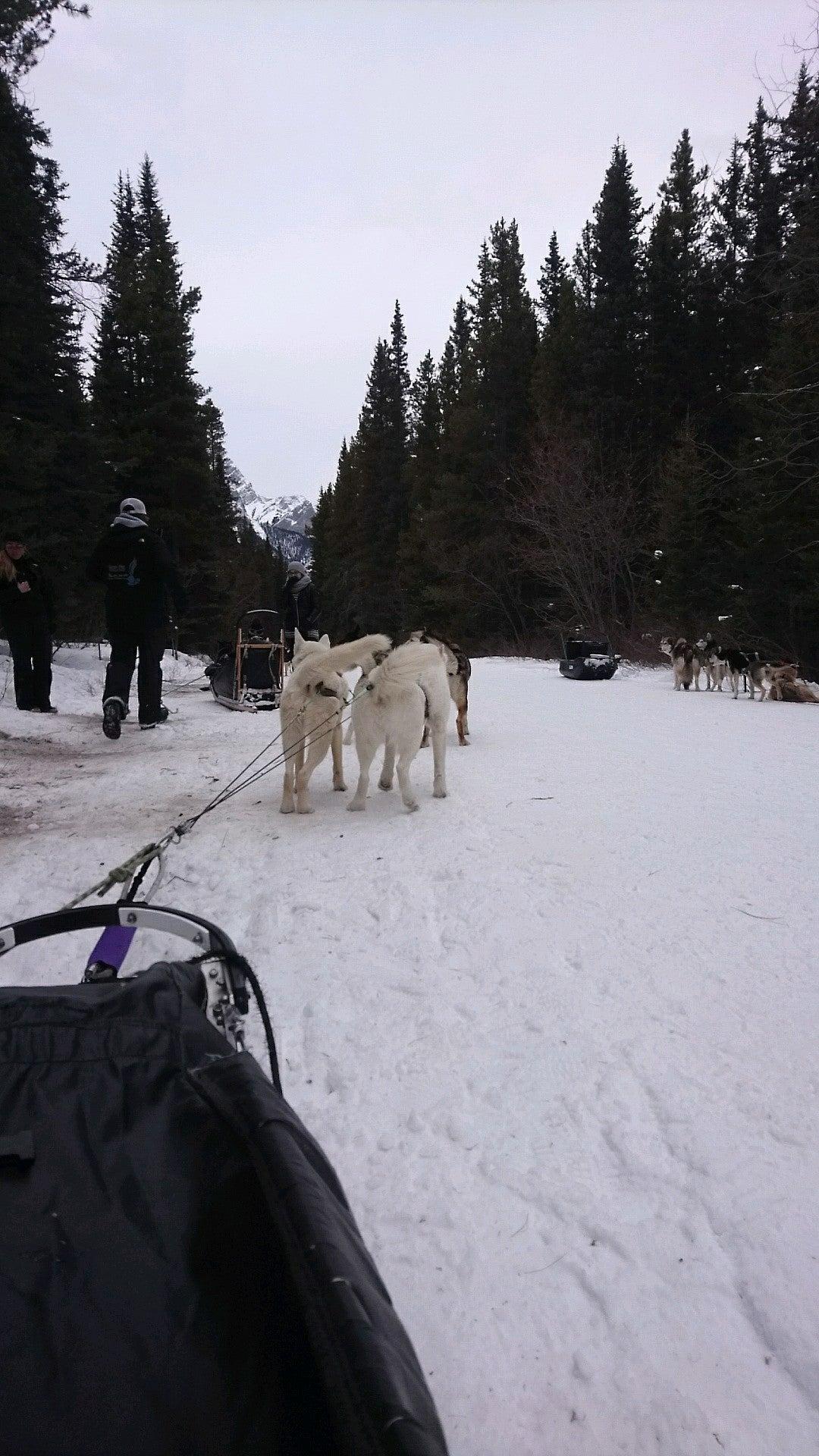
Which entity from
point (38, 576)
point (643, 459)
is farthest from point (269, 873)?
point (643, 459)

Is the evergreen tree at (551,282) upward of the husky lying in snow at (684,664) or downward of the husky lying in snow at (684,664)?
upward

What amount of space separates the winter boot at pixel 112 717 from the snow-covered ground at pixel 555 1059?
70.6 inches

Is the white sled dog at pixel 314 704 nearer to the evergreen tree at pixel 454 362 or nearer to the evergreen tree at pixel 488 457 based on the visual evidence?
the evergreen tree at pixel 488 457

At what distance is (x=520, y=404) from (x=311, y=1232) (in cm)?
3365

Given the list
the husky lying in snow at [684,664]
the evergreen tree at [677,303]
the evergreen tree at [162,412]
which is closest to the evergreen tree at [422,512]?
the evergreen tree at [677,303]

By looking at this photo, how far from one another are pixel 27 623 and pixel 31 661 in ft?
1.45

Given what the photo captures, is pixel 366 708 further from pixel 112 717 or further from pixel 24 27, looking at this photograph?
pixel 24 27

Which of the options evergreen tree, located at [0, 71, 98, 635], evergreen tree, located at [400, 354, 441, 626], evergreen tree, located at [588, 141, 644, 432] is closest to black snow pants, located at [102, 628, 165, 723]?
evergreen tree, located at [0, 71, 98, 635]

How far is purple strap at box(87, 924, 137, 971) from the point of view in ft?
5.54

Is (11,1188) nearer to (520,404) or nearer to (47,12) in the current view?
(47,12)

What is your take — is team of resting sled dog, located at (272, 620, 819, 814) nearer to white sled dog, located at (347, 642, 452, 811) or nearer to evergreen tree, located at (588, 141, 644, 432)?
white sled dog, located at (347, 642, 452, 811)

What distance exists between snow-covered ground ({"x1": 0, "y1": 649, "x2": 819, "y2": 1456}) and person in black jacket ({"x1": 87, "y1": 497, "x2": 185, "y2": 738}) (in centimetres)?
218

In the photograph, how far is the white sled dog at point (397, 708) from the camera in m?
4.41

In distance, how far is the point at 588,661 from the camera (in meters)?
15.4
